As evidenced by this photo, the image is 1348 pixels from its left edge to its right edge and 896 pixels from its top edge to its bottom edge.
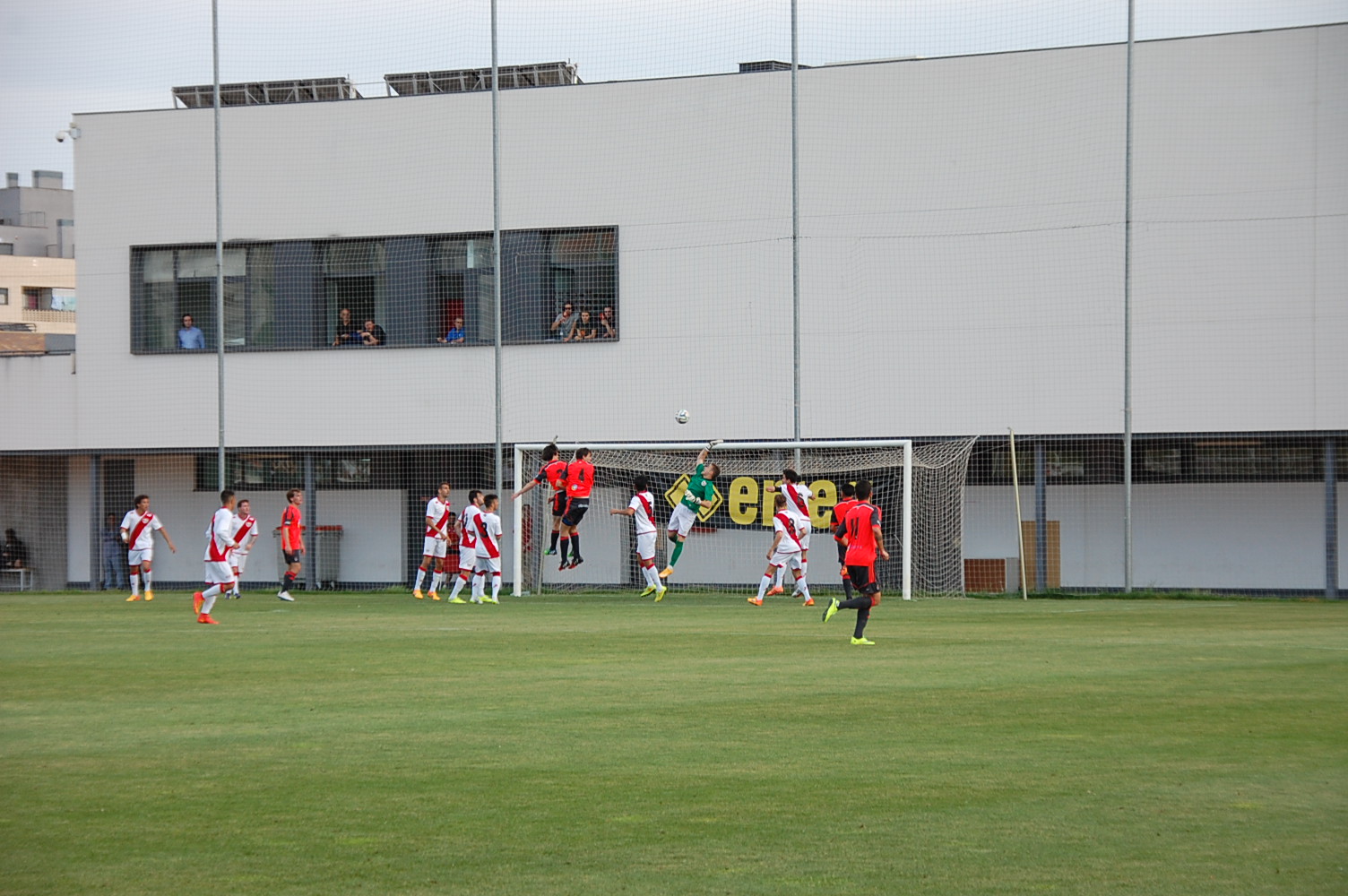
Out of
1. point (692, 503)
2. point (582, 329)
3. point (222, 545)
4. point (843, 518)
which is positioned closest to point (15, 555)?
point (222, 545)

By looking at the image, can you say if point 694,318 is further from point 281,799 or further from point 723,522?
point 281,799

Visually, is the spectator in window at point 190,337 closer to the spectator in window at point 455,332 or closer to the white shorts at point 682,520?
the spectator in window at point 455,332

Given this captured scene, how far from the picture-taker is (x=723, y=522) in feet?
93.8

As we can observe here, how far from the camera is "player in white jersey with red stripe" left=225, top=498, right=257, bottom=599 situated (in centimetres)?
2512

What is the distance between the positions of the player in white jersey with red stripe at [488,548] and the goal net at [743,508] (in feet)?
5.67

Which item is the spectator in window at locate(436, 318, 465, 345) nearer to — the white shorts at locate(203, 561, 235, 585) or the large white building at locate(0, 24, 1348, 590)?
the large white building at locate(0, 24, 1348, 590)

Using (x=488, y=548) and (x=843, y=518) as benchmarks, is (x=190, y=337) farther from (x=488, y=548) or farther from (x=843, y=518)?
(x=843, y=518)

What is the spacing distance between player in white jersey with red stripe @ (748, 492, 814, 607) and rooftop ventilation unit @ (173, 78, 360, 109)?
542 inches

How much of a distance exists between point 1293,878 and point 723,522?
72.9 ft

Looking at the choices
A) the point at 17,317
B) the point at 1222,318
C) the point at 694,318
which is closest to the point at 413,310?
the point at 694,318

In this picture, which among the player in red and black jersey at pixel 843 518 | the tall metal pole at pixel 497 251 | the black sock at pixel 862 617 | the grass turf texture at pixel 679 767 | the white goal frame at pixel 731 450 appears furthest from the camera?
the tall metal pole at pixel 497 251

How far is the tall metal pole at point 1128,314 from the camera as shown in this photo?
2664cm

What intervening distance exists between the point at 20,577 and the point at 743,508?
18054 mm

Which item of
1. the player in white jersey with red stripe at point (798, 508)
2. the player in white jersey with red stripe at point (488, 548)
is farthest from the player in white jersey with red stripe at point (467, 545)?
the player in white jersey with red stripe at point (798, 508)
